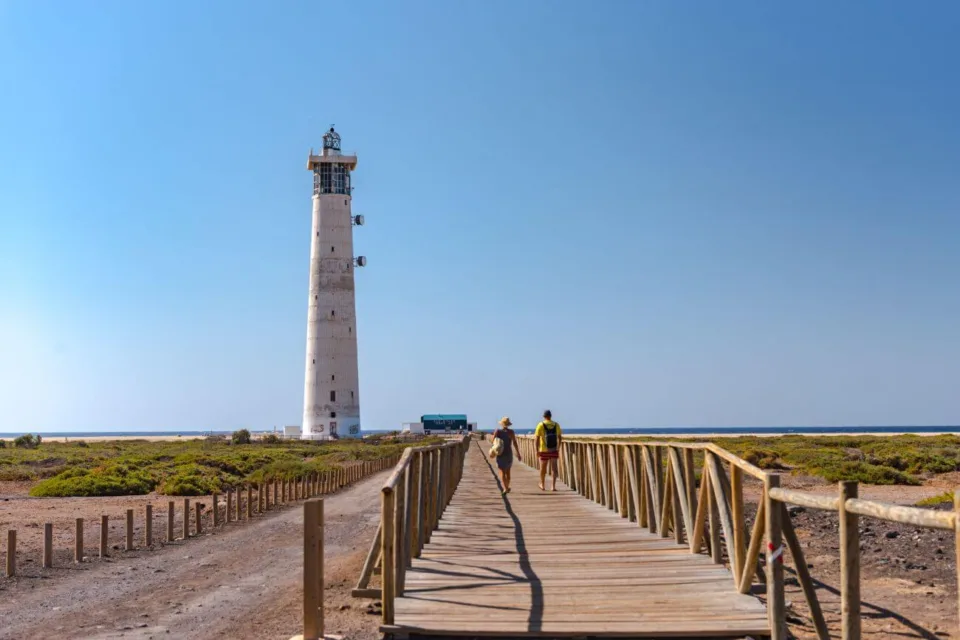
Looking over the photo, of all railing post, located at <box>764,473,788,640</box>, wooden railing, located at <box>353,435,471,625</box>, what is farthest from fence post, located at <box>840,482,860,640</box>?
wooden railing, located at <box>353,435,471,625</box>

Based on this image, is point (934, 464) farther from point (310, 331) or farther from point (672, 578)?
point (310, 331)

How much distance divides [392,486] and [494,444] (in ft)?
35.1

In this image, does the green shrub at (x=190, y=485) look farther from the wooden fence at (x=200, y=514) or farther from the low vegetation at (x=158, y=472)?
the wooden fence at (x=200, y=514)

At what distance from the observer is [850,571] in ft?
19.2

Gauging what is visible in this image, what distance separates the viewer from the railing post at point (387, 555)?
7320mm

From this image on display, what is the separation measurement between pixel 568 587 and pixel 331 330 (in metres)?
55.6

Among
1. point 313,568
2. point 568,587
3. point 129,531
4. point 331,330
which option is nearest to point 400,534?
point 313,568

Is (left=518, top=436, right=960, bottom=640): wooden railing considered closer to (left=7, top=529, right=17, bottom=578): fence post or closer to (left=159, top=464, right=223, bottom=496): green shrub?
(left=7, top=529, right=17, bottom=578): fence post

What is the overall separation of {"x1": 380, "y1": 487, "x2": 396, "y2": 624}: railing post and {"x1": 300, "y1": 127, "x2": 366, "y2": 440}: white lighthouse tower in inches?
2206

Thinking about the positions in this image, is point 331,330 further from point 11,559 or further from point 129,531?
point 11,559

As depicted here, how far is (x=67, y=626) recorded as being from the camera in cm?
968

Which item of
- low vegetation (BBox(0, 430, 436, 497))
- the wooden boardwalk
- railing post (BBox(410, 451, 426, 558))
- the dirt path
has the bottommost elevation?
low vegetation (BBox(0, 430, 436, 497))

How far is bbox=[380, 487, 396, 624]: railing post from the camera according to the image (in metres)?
7.32

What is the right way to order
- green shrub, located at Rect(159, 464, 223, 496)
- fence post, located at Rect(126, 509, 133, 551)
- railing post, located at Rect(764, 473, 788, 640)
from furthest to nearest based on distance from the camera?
green shrub, located at Rect(159, 464, 223, 496) < fence post, located at Rect(126, 509, 133, 551) < railing post, located at Rect(764, 473, 788, 640)
